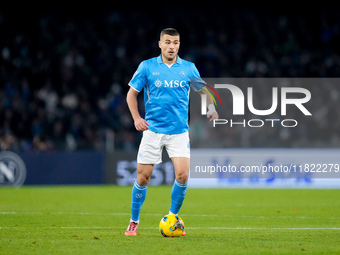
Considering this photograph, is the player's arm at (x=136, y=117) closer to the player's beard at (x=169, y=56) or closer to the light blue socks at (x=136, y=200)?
the player's beard at (x=169, y=56)

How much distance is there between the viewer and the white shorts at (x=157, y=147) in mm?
7992

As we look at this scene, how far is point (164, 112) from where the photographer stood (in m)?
8.05

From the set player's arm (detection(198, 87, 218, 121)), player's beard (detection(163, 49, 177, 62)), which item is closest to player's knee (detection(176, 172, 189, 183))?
player's arm (detection(198, 87, 218, 121))

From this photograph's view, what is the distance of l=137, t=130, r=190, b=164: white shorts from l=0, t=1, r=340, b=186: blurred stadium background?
11538 mm

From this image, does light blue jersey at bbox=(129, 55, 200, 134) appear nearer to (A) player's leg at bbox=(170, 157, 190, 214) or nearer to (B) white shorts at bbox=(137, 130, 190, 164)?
(B) white shorts at bbox=(137, 130, 190, 164)

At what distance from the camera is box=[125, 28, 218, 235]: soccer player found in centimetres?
800

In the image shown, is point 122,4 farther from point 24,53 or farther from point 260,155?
point 260,155

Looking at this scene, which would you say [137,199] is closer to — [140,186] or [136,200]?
[136,200]

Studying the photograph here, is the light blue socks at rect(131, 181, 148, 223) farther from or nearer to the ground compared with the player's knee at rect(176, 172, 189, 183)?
nearer to the ground

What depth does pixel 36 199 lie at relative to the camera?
49.5ft

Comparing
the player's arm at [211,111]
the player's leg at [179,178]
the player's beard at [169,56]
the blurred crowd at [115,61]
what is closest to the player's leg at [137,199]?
the player's leg at [179,178]

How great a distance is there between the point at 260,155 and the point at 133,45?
30.3 ft

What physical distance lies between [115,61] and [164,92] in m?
17.8

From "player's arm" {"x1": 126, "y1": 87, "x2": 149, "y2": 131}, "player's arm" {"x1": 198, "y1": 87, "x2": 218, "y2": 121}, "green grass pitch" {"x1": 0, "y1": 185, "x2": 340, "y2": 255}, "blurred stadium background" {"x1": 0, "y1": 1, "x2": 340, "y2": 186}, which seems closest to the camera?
"green grass pitch" {"x1": 0, "y1": 185, "x2": 340, "y2": 255}
